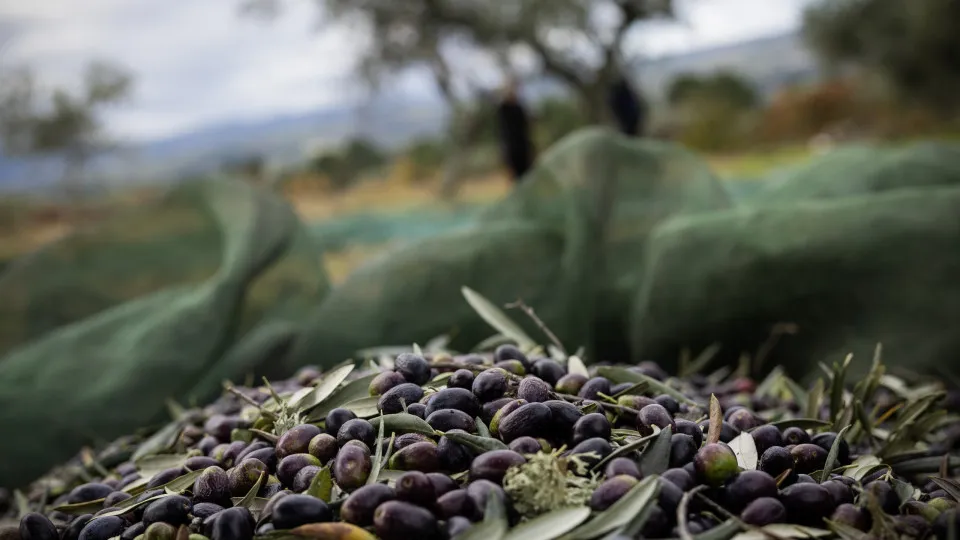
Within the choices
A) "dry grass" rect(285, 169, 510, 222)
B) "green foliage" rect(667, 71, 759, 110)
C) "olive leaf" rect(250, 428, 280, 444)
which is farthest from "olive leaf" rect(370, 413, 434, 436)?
"green foliage" rect(667, 71, 759, 110)

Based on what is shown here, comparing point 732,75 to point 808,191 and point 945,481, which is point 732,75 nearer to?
point 808,191

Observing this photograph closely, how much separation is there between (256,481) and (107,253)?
1.07m

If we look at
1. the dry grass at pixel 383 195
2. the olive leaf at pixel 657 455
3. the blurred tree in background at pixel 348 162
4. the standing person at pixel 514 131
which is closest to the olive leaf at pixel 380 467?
the olive leaf at pixel 657 455

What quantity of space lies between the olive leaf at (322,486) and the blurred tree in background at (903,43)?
8.02 meters

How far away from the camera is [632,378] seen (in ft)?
2.99

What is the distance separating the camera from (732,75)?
9.22m

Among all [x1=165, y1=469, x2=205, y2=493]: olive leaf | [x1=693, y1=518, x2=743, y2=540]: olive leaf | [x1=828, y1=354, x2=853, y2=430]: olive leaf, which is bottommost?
[x1=828, y1=354, x2=853, y2=430]: olive leaf

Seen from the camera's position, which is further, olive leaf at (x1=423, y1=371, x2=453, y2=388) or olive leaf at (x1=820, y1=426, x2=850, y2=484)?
olive leaf at (x1=423, y1=371, x2=453, y2=388)

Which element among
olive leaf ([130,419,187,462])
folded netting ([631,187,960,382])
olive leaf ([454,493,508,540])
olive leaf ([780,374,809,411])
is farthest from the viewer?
folded netting ([631,187,960,382])

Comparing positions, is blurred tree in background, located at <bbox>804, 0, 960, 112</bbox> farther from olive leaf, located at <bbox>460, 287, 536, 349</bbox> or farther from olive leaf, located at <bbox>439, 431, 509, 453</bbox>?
olive leaf, located at <bbox>439, 431, 509, 453</bbox>

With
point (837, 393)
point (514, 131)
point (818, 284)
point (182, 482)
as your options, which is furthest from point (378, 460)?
point (514, 131)

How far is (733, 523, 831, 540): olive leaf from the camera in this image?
2.03 feet

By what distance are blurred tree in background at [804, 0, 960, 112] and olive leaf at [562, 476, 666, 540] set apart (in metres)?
7.93

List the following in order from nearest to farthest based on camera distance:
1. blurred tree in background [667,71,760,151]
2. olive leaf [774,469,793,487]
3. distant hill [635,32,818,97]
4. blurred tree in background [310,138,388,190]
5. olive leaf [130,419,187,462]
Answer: olive leaf [774,469,793,487] < olive leaf [130,419,187,462] < blurred tree in background [310,138,388,190] < blurred tree in background [667,71,760,151] < distant hill [635,32,818,97]
